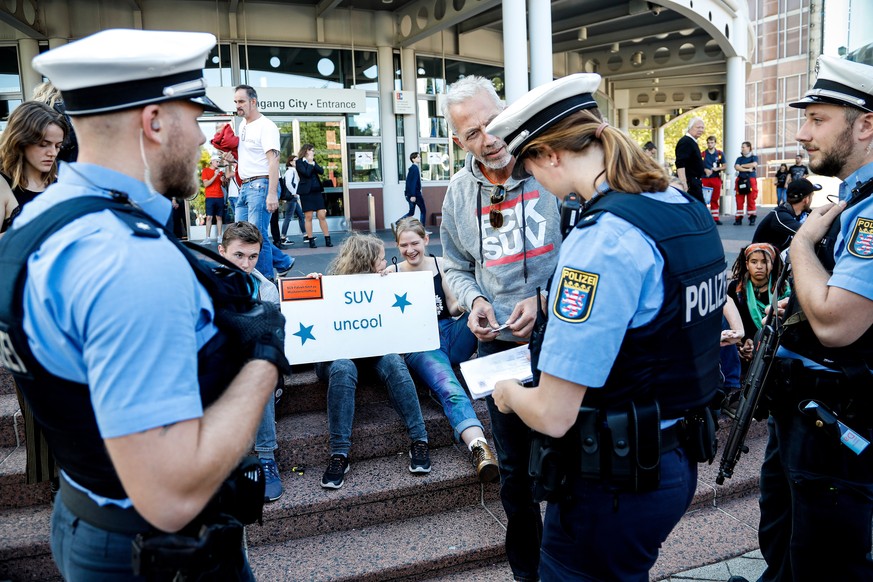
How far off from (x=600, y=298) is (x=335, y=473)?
2.31 meters

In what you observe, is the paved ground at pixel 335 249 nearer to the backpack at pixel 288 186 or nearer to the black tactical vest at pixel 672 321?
the backpack at pixel 288 186

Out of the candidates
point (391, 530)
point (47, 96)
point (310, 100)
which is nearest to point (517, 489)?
point (391, 530)

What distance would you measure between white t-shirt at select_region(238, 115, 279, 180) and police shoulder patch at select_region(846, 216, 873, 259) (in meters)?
5.23

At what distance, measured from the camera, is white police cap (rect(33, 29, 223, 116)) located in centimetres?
114

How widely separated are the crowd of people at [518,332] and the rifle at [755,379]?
1.8 inches

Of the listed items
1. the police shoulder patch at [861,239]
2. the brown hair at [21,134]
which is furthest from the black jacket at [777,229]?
the brown hair at [21,134]

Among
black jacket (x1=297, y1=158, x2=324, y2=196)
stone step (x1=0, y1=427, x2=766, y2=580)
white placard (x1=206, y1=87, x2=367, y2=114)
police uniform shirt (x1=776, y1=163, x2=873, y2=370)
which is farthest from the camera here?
white placard (x1=206, y1=87, x2=367, y2=114)

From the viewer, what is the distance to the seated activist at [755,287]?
15.2 feet

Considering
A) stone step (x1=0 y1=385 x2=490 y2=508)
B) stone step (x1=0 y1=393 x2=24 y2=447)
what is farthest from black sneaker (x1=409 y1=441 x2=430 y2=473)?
stone step (x1=0 y1=393 x2=24 y2=447)

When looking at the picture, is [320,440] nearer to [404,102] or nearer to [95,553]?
[95,553]

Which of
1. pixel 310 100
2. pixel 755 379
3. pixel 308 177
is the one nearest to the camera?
pixel 755 379

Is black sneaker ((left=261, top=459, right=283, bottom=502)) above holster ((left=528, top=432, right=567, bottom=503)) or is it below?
below

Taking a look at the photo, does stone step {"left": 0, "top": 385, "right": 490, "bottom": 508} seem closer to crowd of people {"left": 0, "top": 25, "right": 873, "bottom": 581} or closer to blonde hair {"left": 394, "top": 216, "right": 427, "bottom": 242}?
crowd of people {"left": 0, "top": 25, "right": 873, "bottom": 581}

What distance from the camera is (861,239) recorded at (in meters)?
2.00
